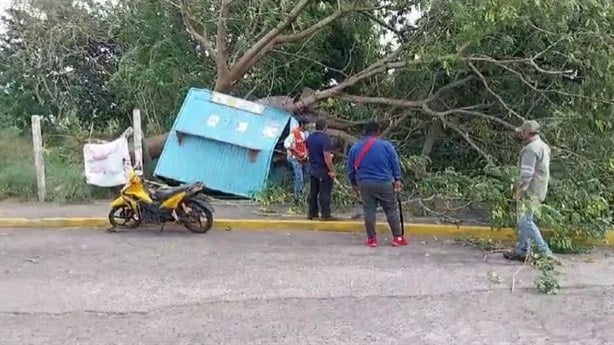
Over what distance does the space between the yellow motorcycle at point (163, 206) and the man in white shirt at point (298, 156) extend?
217 cm

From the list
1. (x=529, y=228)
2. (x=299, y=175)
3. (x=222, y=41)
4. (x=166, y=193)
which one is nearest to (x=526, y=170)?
(x=529, y=228)

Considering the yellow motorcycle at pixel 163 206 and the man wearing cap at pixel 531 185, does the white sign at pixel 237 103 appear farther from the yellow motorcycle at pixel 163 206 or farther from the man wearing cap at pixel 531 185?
the man wearing cap at pixel 531 185

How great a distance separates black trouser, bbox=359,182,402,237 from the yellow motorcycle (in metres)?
2.28

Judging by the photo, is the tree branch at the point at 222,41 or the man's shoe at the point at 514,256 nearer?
the man's shoe at the point at 514,256

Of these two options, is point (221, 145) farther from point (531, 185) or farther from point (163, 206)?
point (531, 185)

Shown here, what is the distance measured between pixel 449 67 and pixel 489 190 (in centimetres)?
212

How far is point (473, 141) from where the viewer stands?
38.5 ft

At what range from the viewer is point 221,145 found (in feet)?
41.2

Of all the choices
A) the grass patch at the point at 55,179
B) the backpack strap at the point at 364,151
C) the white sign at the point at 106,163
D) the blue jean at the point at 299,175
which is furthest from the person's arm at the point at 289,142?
the grass patch at the point at 55,179

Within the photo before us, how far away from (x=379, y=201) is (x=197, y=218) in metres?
2.56

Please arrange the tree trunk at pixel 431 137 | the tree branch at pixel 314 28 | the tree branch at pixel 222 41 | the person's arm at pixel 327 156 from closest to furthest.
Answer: the person's arm at pixel 327 156 < the tree branch at pixel 314 28 < the tree trunk at pixel 431 137 < the tree branch at pixel 222 41

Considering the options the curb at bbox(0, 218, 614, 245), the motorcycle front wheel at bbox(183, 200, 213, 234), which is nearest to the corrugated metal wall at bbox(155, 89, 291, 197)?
the curb at bbox(0, 218, 614, 245)

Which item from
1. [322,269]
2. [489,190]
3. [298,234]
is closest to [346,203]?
[298,234]

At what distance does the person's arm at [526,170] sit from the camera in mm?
8125
